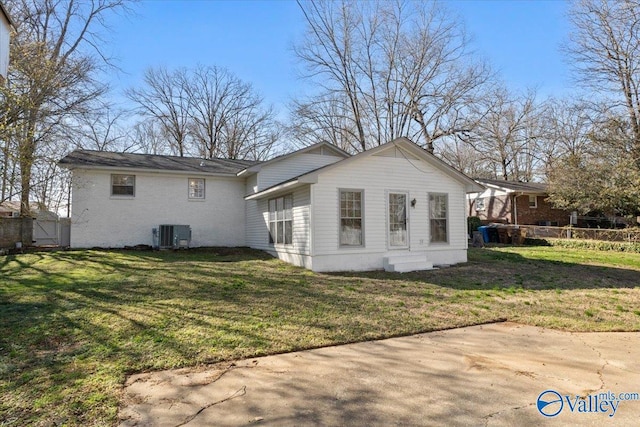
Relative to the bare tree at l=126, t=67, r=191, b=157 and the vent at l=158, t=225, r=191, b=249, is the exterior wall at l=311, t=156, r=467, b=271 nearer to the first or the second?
the vent at l=158, t=225, r=191, b=249

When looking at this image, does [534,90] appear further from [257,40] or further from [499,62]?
[257,40]

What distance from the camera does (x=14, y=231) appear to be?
1464 cm

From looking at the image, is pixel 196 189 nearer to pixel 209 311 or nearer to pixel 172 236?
pixel 172 236

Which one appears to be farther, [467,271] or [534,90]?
[534,90]

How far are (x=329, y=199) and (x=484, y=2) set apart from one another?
6.41 metres

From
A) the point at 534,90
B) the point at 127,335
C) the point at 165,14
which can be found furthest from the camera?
the point at 534,90

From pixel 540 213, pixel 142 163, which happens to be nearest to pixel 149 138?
pixel 142 163

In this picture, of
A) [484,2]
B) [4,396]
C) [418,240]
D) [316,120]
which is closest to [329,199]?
[418,240]

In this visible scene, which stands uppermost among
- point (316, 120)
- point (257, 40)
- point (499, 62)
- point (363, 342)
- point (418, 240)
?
point (499, 62)

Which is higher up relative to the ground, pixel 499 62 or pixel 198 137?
pixel 499 62

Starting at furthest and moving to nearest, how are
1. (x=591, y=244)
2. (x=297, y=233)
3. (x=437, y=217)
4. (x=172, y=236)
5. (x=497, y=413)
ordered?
(x=591, y=244) → (x=172, y=236) → (x=437, y=217) → (x=297, y=233) → (x=497, y=413)

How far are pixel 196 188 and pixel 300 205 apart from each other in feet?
22.5

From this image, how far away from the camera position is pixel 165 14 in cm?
941

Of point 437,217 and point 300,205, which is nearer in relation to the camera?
point 300,205
